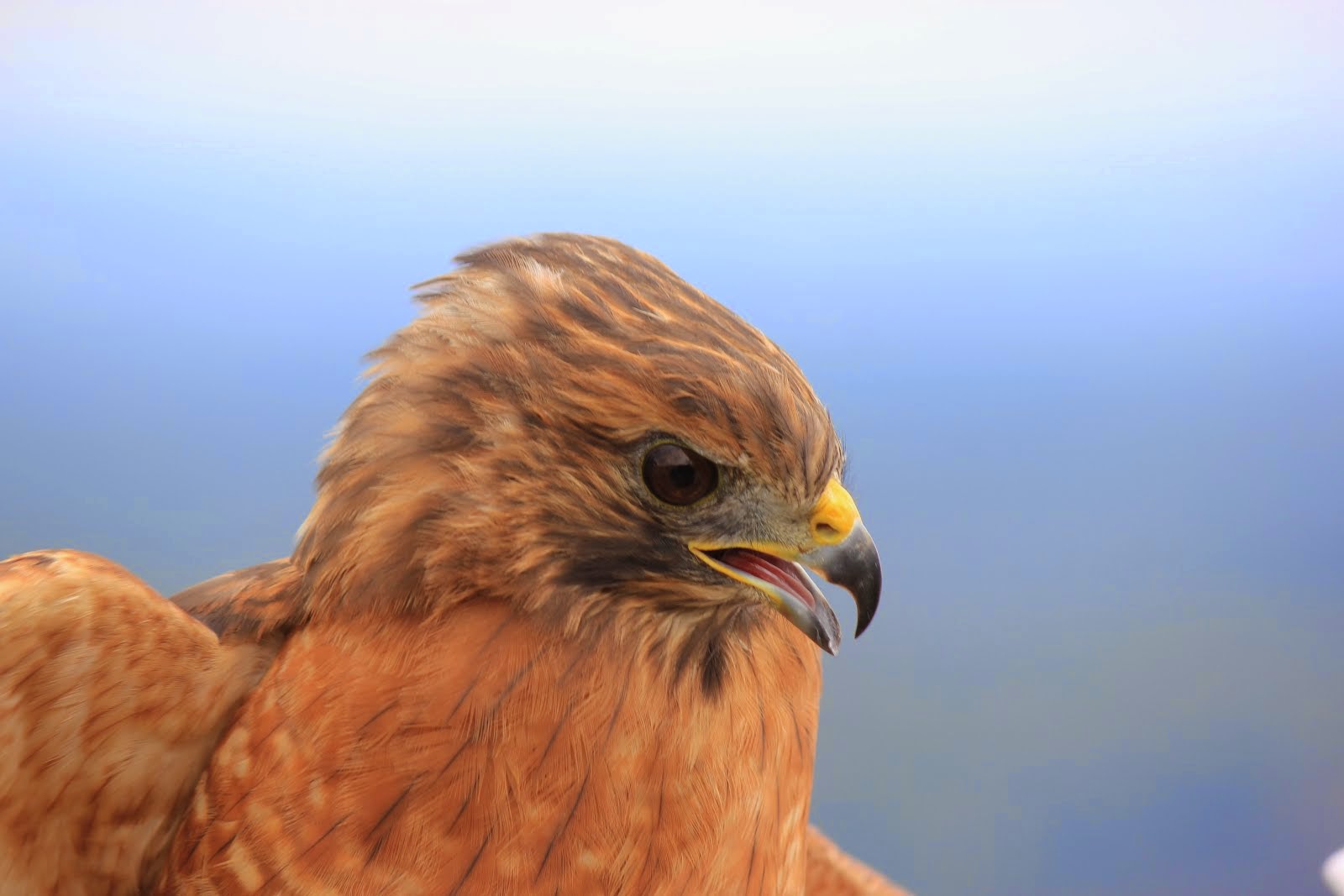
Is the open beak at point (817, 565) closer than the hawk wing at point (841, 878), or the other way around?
the open beak at point (817, 565)

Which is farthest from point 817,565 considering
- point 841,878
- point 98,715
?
point 841,878

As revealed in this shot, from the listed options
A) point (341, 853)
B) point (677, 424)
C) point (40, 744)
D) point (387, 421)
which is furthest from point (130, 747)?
point (677, 424)

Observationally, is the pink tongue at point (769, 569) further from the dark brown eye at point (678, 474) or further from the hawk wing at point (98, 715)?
the hawk wing at point (98, 715)

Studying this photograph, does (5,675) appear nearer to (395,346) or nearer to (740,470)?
(395,346)

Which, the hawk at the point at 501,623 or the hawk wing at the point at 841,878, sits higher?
the hawk at the point at 501,623

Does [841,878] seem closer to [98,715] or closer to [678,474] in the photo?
[678,474]

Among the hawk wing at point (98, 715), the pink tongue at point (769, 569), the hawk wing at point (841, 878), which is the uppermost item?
the pink tongue at point (769, 569)

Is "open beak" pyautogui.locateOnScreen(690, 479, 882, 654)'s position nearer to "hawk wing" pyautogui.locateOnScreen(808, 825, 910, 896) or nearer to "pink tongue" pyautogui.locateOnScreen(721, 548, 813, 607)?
"pink tongue" pyautogui.locateOnScreen(721, 548, 813, 607)

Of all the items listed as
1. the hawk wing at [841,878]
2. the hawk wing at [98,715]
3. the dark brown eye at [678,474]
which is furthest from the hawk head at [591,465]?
the hawk wing at [841,878]
